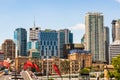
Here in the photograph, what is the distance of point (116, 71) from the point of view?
285 feet

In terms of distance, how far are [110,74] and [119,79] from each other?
7681 millimetres

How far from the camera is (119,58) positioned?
89062 mm

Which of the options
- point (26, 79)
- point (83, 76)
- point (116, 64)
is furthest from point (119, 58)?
point (26, 79)

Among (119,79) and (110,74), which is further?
(110,74)

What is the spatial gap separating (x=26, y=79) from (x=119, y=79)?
2096 inches

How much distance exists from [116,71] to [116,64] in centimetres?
136

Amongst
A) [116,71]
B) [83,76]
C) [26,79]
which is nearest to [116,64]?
[116,71]

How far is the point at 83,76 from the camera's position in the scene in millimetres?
81812

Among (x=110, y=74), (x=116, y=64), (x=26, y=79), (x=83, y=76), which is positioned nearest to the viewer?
(x=83, y=76)

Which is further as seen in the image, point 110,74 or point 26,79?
point 26,79

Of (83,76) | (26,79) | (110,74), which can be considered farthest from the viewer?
(26,79)

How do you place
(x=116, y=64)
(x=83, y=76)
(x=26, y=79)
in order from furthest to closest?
1. (x=26, y=79)
2. (x=116, y=64)
3. (x=83, y=76)

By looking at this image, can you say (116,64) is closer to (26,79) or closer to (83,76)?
(83,76)

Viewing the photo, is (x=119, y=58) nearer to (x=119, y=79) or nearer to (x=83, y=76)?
(x=119, y=79)
